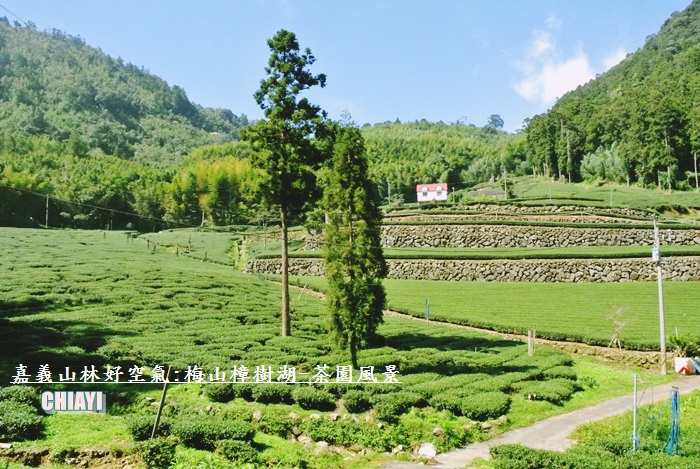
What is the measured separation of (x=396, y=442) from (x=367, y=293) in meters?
7.22

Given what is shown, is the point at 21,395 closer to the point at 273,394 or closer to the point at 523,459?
the point at 273,394

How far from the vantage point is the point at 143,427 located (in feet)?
46.6

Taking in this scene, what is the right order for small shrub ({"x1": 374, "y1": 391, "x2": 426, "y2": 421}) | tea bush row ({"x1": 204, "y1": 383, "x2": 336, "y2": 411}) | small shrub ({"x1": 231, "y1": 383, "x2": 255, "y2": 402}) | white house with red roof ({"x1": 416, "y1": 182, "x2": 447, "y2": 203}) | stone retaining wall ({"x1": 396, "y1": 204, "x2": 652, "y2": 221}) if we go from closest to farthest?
small shrub ({"x1": 374, "y1": 391, "x2": 426, "y2": 421}), tea bush row ({"x1": 204, "y1": 383, "x2": 336, "y2": 411}), small shrub ({"x1": 231, "y1": 383, "x2": 255, "y2": 402}), stone retaining wall ({"x1": 396, "y1": 204, "x2": 652, "y2": 221}), white house with red roof ({"x1": 416, "y1": 182, "x2": 447, "y2": 203})

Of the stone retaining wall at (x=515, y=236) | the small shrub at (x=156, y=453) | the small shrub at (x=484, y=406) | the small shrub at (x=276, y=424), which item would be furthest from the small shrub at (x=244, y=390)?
the stone retaining wall at (x=515, y=236)

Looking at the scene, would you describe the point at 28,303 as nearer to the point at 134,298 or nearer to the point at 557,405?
the point at 134,298

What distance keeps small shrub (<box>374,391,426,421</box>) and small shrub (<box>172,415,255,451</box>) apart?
463 cm

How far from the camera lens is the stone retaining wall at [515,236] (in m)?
54.5

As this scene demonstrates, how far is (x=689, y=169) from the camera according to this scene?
85312mm

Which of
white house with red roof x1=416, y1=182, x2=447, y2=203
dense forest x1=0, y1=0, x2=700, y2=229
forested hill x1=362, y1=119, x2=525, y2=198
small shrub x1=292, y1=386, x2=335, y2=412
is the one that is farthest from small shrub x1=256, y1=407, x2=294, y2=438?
forested hill x1=362, y1=119, x2=525, y2=198

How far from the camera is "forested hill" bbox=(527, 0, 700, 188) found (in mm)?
79625

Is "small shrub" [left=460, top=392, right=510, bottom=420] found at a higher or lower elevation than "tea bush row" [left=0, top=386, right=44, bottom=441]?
lower

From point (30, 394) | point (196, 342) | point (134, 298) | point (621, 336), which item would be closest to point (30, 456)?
point (30, 394)

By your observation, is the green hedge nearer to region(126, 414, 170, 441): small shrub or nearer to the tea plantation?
the tea plantation

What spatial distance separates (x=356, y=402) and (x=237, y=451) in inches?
216
